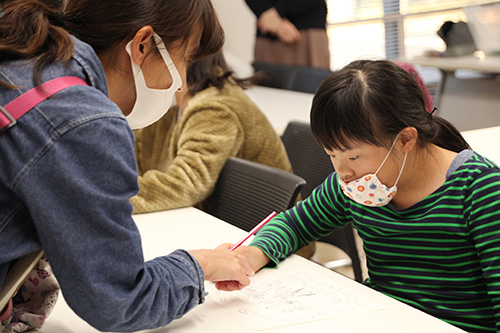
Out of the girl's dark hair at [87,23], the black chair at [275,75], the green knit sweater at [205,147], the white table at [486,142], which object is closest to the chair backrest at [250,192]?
the green knit sweater at [205,147]

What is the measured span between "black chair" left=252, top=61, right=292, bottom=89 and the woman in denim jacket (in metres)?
3.52

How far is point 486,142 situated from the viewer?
76.9 inches

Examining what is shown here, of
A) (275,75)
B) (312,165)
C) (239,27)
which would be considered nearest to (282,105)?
(275,75)

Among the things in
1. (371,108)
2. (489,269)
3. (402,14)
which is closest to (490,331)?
(489,269)

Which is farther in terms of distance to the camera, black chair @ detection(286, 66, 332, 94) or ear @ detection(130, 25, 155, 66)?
black chair @ detection(286, 66, 332, 94)

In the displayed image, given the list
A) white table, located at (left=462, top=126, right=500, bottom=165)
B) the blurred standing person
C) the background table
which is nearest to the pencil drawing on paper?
white table, located at (left=462, top=126, right=500, bottom=165)

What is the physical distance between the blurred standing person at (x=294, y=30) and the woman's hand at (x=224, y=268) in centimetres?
339

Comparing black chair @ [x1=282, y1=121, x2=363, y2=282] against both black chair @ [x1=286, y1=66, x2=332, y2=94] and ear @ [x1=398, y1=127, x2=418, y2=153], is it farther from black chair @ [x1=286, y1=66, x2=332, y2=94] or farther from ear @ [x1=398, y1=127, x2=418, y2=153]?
black chair @ [x1=286, y1=66, x2=332, y2=94]

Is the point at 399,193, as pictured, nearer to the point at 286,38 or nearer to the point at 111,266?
the point at 111,266

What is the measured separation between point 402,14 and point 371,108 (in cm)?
545

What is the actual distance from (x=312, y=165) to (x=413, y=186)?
3.35ft

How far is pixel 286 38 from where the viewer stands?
4.47 metres

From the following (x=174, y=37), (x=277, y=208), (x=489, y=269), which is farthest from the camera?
(x=277, y=208)

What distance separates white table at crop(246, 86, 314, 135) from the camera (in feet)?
9.78
